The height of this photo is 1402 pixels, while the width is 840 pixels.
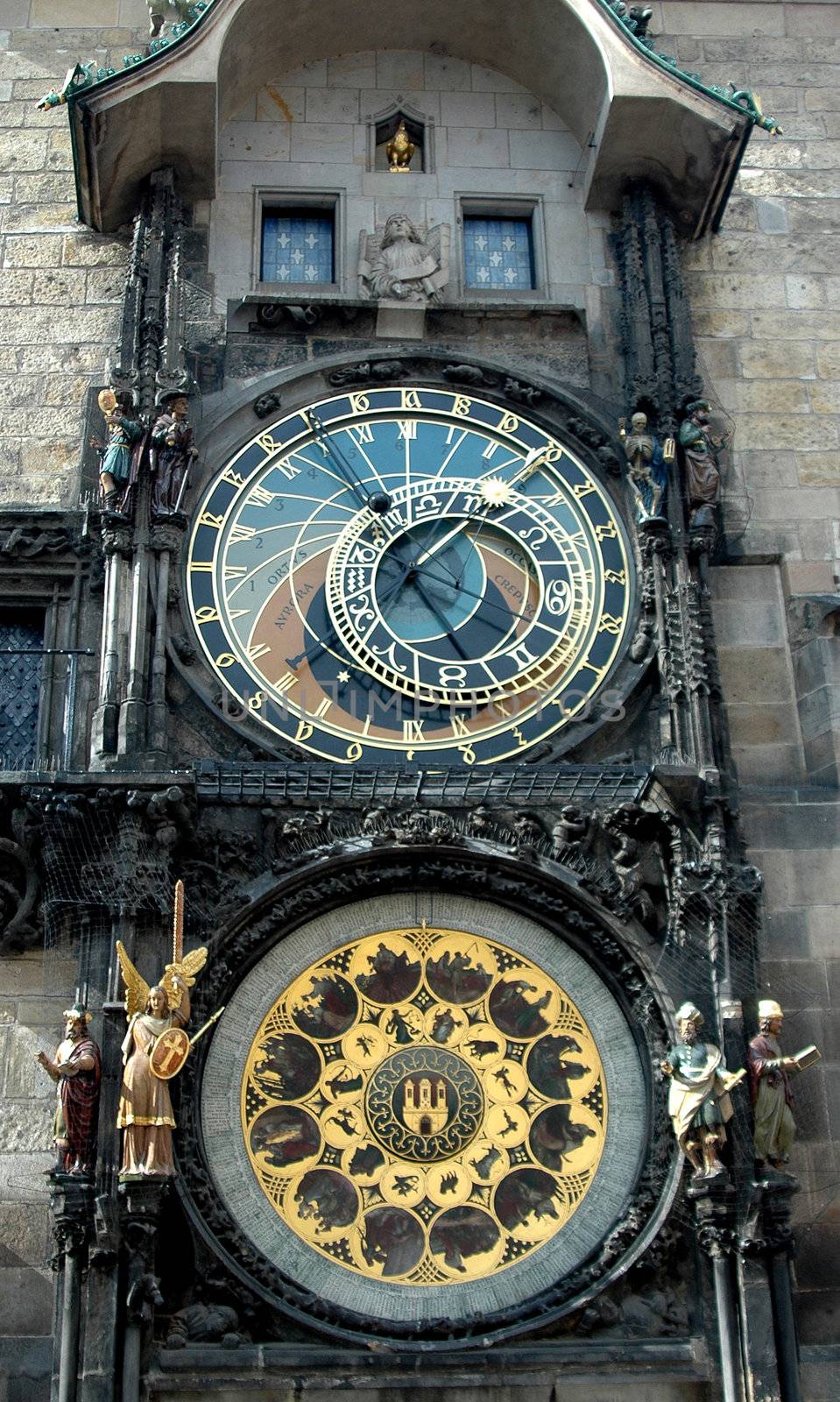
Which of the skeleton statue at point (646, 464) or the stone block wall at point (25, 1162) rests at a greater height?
the skeleton statue at point (646, 464)

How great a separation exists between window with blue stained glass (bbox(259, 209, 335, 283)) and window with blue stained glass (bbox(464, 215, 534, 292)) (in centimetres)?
84

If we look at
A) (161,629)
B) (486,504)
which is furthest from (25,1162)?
(486,504)

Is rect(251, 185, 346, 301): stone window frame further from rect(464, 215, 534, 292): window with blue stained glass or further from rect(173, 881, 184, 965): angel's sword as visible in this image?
rect(173, 881, 184, 965): angel's sword

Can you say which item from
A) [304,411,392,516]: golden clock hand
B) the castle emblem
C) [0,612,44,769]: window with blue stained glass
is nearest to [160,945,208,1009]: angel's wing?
the castle emblem

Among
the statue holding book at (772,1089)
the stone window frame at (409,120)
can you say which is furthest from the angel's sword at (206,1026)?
the stone window frame at (409,120)

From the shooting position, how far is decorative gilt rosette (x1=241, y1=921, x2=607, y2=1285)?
1006 cm

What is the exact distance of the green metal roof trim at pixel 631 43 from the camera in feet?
40.2

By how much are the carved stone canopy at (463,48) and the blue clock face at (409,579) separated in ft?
6.06

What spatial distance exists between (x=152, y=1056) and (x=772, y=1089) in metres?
2.89

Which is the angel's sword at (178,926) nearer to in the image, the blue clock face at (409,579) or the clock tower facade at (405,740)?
the clock tower facade at (405,740)

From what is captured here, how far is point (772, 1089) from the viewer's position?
1011 cm

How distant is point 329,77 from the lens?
13.4 meters

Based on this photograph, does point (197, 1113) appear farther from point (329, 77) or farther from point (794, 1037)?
point (329, 77)

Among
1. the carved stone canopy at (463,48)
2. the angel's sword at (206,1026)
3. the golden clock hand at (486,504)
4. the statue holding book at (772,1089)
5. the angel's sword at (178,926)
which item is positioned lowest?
the statue holding book at (772,1089)
